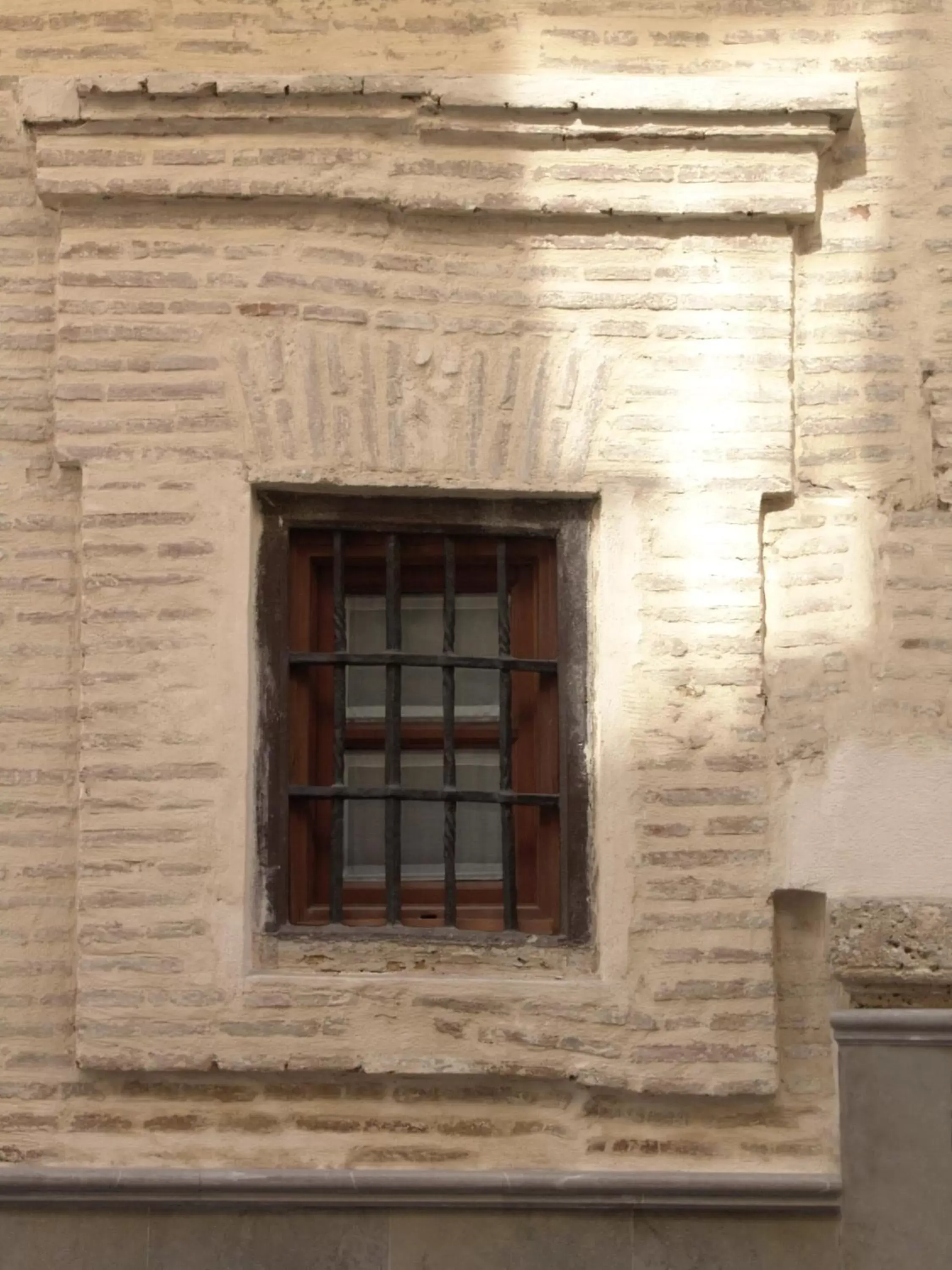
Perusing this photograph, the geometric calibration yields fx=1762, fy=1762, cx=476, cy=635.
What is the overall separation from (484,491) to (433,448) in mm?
151

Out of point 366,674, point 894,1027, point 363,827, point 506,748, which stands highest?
point 366,674

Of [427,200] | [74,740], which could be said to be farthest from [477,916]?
[427,200]

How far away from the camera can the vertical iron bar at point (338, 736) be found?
399cm

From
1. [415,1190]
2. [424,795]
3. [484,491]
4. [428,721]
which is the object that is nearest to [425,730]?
[428,721]

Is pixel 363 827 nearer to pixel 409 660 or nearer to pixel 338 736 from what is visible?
pixel 338 736

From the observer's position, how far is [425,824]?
4102 millimetres

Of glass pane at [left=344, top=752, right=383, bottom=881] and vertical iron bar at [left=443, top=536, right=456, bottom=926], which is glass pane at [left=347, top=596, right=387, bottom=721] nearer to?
glass pane at [left=344, top=752, right=383, bottom=881]

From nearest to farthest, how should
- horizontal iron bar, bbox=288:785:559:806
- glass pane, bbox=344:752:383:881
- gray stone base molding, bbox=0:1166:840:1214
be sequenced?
gray stone base molding, bbox=0:1166:840:1214
horizontal iron bar, bbox=288:785:559:806
glass pane, bbox=344:752:383:881


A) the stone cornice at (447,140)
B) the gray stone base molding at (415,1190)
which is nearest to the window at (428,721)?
the gray stone base molding at (415,1190)

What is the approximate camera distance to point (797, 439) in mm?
4098

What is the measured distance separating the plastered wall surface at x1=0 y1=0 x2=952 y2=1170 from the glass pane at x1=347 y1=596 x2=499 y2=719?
0.94 feet

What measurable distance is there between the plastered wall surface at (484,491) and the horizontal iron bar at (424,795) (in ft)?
0.52

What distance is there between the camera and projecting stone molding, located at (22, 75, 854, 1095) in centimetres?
386

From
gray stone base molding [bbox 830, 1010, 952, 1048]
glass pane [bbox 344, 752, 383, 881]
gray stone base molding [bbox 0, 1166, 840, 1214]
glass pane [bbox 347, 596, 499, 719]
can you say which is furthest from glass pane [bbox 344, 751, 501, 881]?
gray stone base molding [bbox 830, 1010, 952, 1048]
